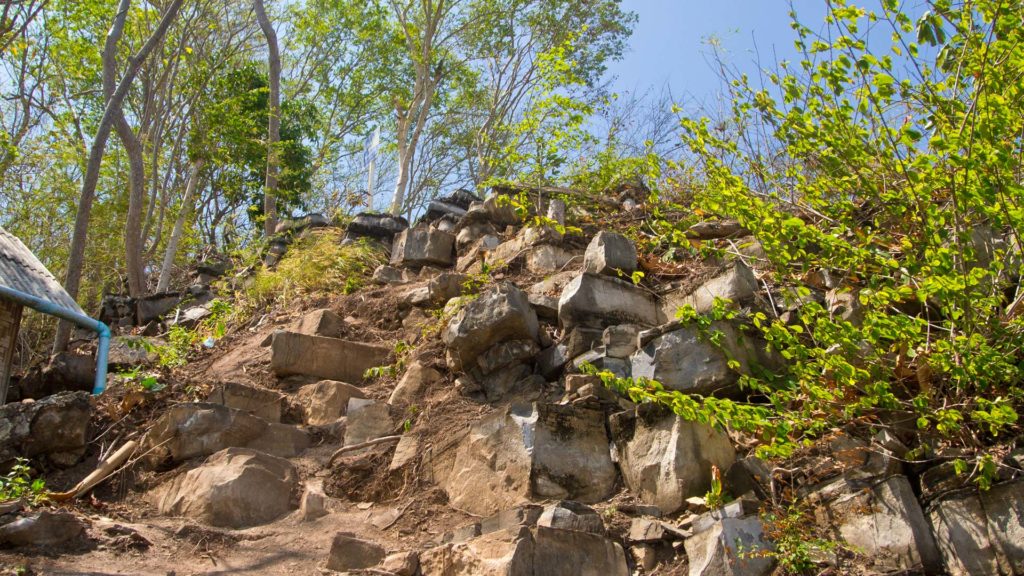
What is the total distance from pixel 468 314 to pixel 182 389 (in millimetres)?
2419

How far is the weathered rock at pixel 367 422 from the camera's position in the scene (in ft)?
18.0

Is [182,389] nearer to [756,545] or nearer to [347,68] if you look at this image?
[756,545]

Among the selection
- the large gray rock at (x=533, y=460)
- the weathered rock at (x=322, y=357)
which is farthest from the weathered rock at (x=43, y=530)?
the weathered rock at (x=322, y=357)

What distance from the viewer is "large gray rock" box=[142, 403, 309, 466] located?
17.5ft

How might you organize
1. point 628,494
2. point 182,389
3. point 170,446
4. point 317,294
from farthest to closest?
point 317,294 → point 182,389 → point 170,446 → point 628,494

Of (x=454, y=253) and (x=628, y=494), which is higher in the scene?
(x=454, y=253)

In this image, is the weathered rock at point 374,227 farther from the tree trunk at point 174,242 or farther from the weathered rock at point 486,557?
the weathered rock at point 486,557

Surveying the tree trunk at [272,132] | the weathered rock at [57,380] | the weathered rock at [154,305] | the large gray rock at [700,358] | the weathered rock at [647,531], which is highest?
the tree trunk at [272,132]

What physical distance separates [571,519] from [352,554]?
1.09 metres

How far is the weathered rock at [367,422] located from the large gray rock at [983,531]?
10.9ft

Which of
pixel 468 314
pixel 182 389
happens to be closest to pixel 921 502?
pixel 468 314

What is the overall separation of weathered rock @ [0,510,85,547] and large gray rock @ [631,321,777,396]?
3053 mm

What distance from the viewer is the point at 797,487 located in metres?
3.84

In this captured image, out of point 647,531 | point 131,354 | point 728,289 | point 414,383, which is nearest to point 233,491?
point 414,383
